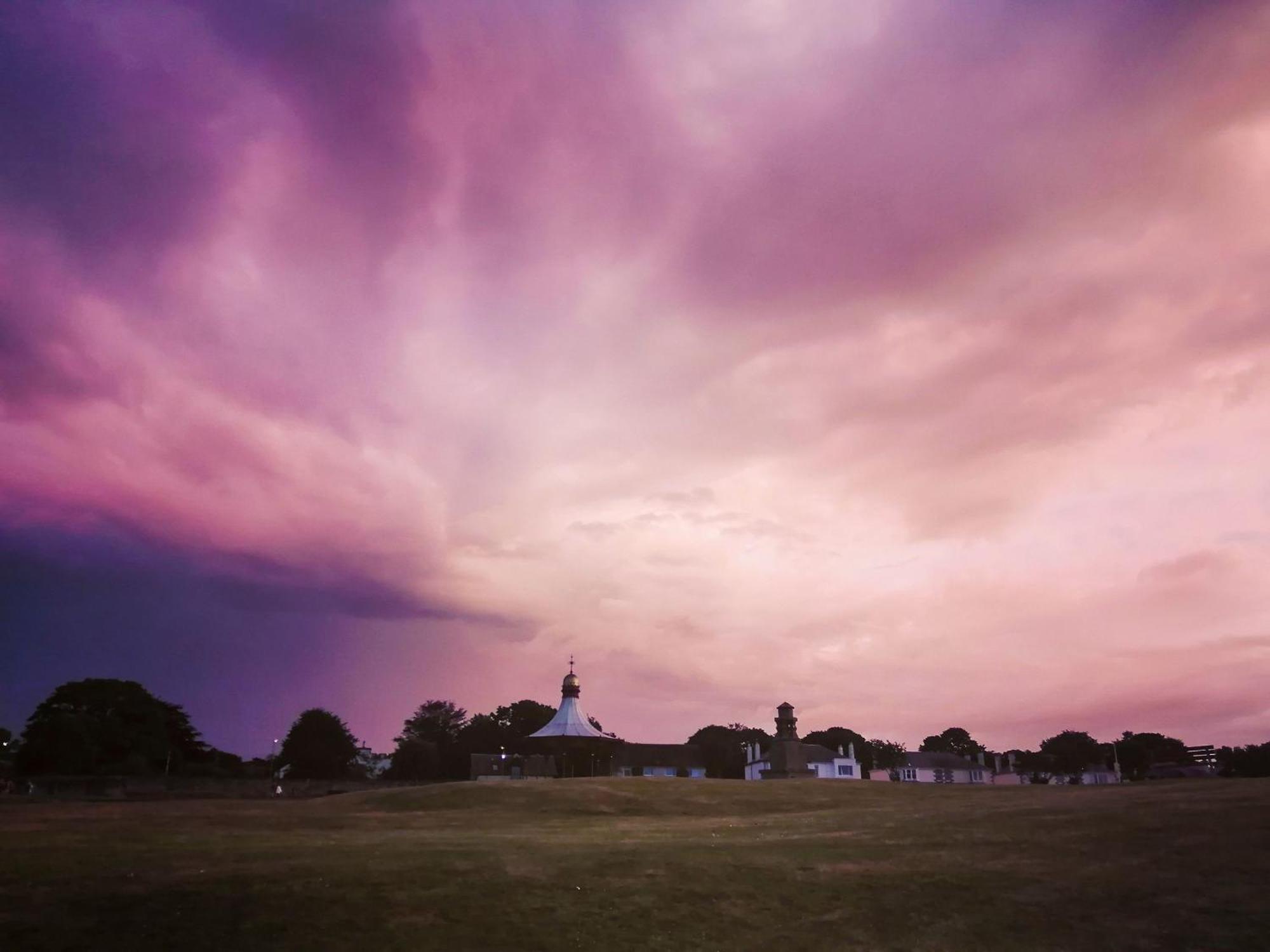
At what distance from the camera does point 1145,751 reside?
164 m

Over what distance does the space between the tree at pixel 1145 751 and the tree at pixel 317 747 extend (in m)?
122

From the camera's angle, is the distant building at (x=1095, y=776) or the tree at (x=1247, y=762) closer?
the tree at (x=1247, y=762)

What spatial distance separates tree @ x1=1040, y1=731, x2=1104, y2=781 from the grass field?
13911cm

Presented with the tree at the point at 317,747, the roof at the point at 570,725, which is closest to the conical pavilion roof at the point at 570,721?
the roof at the point at 570,725

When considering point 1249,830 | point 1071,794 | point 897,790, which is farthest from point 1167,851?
point 897,790

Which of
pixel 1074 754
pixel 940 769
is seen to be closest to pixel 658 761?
pixel 940 769

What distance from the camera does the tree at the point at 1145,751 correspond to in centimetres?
15900

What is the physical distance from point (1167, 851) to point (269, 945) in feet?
92.4

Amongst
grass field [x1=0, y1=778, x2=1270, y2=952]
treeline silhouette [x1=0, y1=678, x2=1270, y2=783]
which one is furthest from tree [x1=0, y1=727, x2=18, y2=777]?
grass field [x1=0, y1=778, x2=1270, y2=952]

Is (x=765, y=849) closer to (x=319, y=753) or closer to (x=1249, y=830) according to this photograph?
(x=1249, y=830)

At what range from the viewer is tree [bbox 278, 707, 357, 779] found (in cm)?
12812

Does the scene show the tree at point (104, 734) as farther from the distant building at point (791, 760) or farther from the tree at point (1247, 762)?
the tree at point (1247, 762)

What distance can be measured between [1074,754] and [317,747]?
14169 centimetres

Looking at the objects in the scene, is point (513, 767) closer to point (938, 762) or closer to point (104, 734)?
point (104, 734)
